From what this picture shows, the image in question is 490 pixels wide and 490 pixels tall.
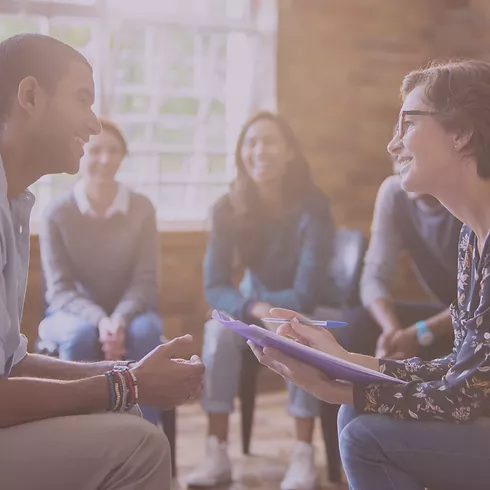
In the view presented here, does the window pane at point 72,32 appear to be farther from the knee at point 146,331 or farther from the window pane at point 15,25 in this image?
the knee at point 146,331

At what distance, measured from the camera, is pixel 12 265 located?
1463mm

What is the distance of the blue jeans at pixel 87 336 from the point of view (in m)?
2.76

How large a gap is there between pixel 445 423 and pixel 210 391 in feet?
5.11

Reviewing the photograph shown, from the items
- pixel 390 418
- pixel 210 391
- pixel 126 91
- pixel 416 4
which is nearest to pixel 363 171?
pixel 416 4

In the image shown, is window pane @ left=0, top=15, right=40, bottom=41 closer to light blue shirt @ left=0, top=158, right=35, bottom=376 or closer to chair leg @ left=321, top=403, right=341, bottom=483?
chair leg @ left=321, top=403, right=341, bottom=483

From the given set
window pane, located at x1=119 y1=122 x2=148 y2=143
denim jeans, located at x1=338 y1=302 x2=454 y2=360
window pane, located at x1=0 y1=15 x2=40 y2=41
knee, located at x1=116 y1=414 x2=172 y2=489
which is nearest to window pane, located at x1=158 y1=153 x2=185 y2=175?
window pane, located at x1=119 y1=122 x2=148 y2=143

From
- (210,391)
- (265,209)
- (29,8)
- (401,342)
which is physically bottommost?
(210,391)

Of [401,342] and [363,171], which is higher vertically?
[363,171]

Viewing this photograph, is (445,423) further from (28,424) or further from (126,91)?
(126,91)

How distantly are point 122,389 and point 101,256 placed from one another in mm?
1583

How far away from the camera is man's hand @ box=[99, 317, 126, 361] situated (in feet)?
9.06

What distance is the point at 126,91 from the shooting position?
166 inches

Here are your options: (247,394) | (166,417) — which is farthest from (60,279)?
(247,394)

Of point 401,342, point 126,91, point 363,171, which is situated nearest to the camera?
point 401,342
